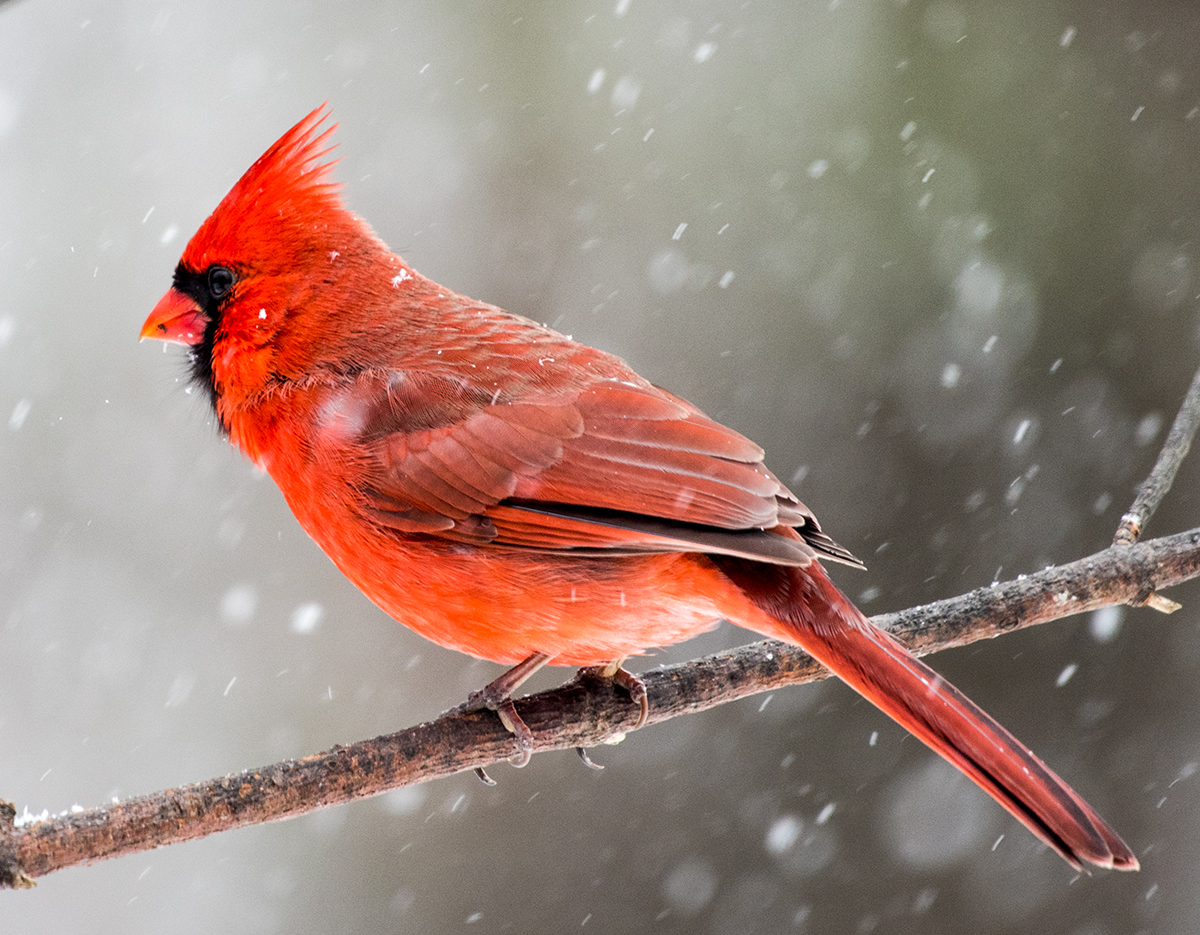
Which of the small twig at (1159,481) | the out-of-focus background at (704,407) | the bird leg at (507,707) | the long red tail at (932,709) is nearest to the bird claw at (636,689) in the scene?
the bird leg at (507,707)

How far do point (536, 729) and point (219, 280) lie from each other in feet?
3.73

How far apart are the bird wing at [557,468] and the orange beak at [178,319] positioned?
372 millimetres

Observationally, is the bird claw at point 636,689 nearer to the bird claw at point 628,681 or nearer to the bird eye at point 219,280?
the bird claw at point 628,681

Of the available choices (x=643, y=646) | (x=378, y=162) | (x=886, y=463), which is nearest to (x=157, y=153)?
(x=378, y=162)

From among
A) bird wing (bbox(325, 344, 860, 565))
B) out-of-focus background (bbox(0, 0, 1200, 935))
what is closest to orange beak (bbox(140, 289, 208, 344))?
bird wing (bbox(325, 344, 860, 565))

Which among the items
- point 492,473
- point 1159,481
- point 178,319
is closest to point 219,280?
point 178,319

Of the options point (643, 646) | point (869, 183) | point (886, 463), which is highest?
point (643, 646)

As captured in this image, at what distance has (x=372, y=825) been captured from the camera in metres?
4.25

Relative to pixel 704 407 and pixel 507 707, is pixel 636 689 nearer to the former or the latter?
pixel 507 707

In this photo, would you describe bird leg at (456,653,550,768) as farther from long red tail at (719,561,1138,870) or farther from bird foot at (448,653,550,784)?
long red tail at (719,561,1138,870)

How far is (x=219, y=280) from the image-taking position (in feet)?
8.62

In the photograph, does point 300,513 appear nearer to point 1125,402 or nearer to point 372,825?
point 372,825

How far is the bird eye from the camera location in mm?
2623

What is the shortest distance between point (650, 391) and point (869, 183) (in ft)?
6.94
